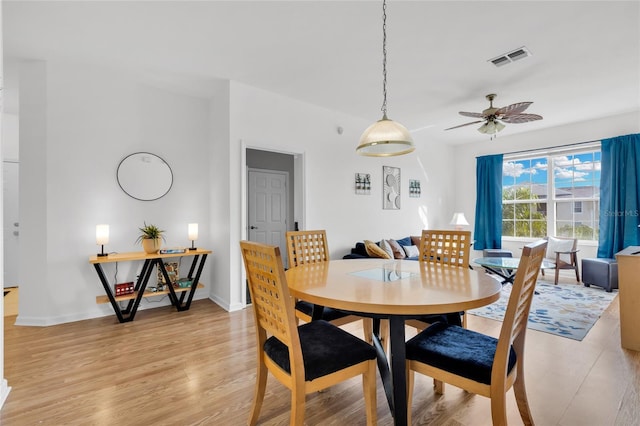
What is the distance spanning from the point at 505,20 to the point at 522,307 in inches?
90.8

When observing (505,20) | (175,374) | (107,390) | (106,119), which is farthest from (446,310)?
(106,119)

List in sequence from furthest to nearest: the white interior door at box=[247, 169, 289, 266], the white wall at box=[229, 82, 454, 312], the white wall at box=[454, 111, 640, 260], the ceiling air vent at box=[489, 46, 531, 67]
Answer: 1. the white interior door at box=[247, 169, 289, 266]
2. the white wall at box=[454, 111, 640, 260]
3. the white wall at box=[229, 82, 454, 312]
4. the ceiling air vent at box=[489, 46, 531, 67]

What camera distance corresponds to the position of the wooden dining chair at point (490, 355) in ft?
4.01

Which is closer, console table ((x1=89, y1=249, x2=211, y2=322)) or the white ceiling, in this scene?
the white ceiling

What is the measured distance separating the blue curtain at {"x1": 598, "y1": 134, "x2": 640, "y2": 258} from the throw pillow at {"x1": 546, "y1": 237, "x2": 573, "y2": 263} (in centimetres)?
46

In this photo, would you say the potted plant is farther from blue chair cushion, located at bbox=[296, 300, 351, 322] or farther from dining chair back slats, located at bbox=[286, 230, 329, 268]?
blue chair cushion, located at bbox=[296, 300, 351, 322]

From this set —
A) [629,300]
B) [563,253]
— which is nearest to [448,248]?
[629,300]

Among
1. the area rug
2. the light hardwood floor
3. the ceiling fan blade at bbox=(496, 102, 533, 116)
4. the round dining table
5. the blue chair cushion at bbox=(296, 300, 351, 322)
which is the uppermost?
the ceiling fan blade at bbox=(496, 102, 533, 116)

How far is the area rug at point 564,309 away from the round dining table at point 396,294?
172 centimetres

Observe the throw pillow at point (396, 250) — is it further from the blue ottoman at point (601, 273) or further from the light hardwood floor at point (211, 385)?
the blue ottoman at point (601, 273)

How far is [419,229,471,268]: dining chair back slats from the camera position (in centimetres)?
231

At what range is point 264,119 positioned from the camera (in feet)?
12.4

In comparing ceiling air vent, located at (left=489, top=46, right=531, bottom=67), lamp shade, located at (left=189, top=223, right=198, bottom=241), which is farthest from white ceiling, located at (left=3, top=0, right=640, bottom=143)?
lamp shade, located at (left=189, top=223, right=198, bottom=241)

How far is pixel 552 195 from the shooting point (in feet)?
18.4
